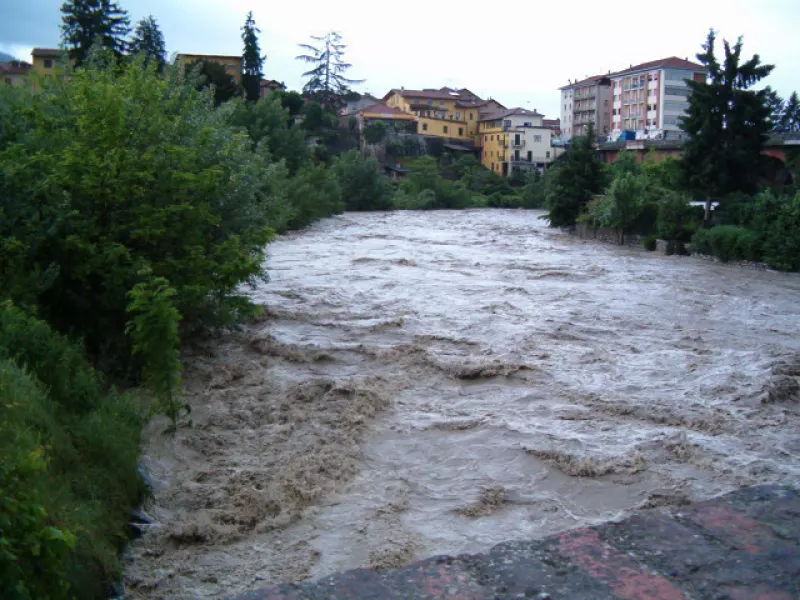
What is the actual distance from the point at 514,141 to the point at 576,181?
57.6m

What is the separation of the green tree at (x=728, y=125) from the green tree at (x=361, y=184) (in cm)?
2681

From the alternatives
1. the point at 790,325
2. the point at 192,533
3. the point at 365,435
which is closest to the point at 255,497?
the point at 192,533

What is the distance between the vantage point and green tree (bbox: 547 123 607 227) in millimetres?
38844

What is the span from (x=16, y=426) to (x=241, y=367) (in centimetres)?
616

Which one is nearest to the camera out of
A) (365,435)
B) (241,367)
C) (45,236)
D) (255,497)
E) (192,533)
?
(192,533)

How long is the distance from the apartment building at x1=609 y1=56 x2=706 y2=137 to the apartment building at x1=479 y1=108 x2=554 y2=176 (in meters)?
9.02

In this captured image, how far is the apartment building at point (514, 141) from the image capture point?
311 ft

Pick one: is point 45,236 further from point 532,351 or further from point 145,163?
point 532,351

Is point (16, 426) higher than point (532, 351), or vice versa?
point (16, 426)

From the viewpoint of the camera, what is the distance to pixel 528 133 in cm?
9512

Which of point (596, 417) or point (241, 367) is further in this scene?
point (241, 367)

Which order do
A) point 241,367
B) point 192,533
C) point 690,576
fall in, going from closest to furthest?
point 690,576, point 192,533, point 241,367

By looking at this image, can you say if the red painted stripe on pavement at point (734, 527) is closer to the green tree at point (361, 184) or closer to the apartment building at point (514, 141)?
the green tree at point (361, 184)

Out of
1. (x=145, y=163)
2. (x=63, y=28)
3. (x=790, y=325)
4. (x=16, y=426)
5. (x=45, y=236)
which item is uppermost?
(x=63, y=28)
